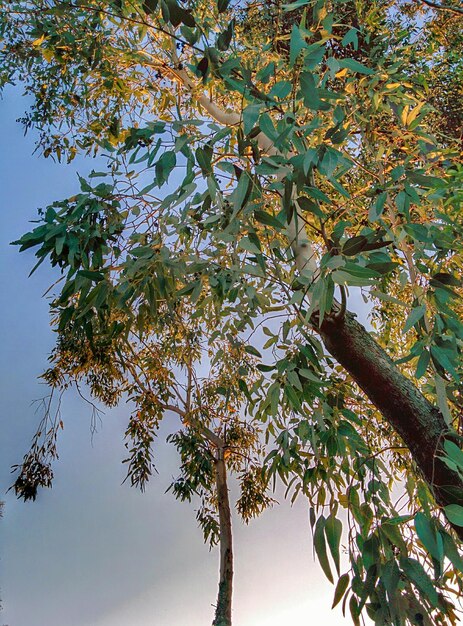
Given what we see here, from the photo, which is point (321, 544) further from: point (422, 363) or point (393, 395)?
point (393, 395)

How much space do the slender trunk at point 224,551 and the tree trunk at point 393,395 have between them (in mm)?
2581

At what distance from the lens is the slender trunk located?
332 centimetres

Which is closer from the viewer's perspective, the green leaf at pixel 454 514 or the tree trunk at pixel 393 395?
the green leaf at pixel 454 514

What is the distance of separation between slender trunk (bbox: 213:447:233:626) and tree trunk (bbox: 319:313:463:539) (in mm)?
2581

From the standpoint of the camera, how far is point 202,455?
3.29 metres

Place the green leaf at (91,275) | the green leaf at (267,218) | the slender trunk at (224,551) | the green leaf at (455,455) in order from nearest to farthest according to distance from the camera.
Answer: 1. the green leaf at (455,455)
2. the green leaf at (267,218)
3. the green leaf at (91,275)
4. the slender trunk at (224,551)

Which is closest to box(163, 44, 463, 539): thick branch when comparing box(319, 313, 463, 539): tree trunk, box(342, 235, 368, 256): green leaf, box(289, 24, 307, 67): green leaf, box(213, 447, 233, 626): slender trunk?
box(319, 313, 463, 539): tree trunk

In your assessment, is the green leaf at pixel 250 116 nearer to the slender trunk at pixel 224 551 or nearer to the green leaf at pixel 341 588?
the green leaf at pixel 341 588

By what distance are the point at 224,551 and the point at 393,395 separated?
8.85 ft

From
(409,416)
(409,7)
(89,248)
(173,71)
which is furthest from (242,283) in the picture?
(409,7)

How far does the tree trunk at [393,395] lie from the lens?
1.14 metres

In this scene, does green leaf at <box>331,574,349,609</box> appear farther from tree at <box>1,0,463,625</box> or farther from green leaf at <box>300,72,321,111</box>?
green leaf at <box>300,72,321,111</box>

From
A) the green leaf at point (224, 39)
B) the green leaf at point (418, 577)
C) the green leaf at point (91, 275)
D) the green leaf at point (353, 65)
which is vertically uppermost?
the green leaf at point (224, 39)

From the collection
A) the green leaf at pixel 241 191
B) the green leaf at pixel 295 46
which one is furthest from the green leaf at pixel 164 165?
the green leaf at pixel 295 46
